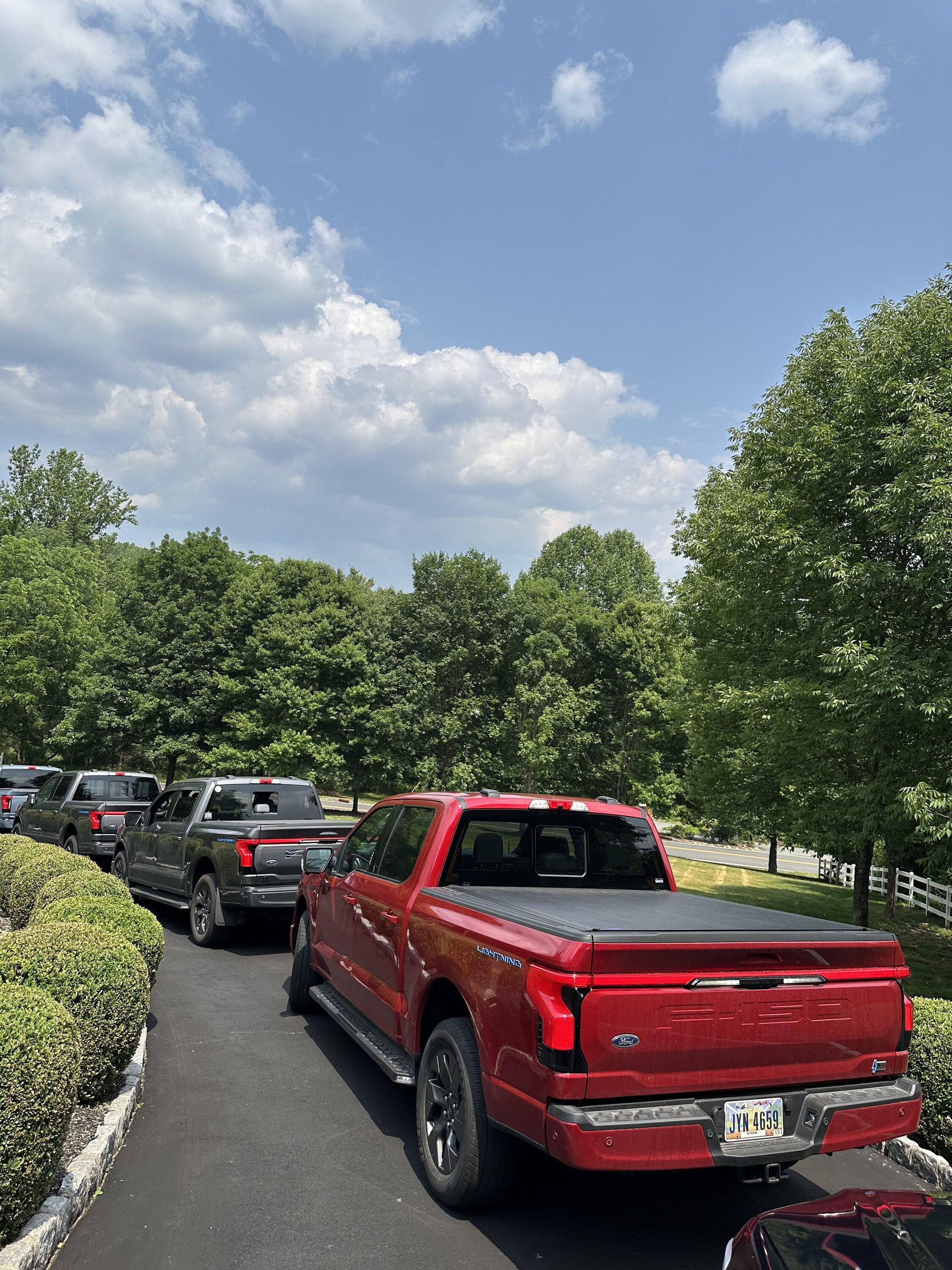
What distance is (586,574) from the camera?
6519 centimetres

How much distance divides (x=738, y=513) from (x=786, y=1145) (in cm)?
1174

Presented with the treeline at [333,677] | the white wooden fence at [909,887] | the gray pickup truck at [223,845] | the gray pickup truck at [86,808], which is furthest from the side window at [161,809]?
the treeline at [333,677]

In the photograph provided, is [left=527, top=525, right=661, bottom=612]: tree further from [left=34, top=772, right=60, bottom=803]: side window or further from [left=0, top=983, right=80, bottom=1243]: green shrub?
[left=0, top=983, right=80, bottom=1243]: green shrub

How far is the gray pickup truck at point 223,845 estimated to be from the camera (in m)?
9.41

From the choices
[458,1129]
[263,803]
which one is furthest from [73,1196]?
[263,803]

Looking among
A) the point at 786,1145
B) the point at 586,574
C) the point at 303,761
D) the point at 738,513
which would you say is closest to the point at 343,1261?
the point at 786,1145

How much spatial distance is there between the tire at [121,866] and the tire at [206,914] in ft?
7.56

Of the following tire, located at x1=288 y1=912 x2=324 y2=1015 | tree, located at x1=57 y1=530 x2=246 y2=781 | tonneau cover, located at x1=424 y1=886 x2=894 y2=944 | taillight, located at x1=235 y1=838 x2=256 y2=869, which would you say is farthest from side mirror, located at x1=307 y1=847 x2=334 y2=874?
tree, located at x1=57 y1=530 x2=246 y2=781

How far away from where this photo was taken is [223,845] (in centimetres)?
962

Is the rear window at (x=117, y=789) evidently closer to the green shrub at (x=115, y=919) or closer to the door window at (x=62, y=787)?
the door window at (x=62, y=787)

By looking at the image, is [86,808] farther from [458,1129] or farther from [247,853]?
[458,1129]

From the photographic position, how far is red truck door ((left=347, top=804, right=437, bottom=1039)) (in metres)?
5.18

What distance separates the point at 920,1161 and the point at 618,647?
36618 millimetres

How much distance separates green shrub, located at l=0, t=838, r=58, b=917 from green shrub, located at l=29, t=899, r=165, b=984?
3.42 metres
